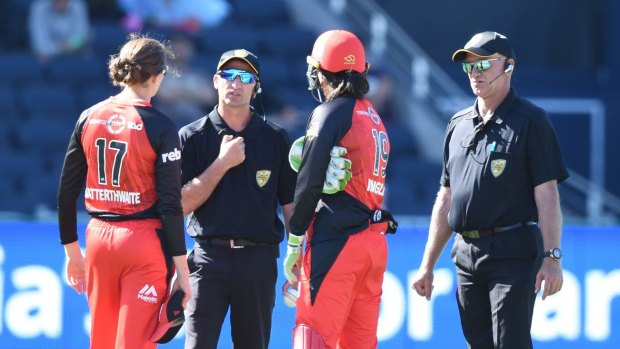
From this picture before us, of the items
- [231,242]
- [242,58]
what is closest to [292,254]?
[231,242]

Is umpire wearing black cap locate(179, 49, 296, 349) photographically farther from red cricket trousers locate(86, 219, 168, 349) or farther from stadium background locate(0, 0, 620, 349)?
stadium background locate(0, 0, 620, 349)

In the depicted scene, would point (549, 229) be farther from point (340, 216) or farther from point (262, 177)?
point (262, 177)

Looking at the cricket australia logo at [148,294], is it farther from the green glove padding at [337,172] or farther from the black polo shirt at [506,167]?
the black polo shirt at [506,167]

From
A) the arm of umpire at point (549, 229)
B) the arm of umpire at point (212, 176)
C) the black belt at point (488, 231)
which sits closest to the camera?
the arm of umpire at point (549, 229)

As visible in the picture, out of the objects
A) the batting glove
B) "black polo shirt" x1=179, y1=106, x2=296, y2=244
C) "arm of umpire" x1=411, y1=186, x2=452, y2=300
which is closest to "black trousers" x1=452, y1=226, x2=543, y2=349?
"arm of umpire" x1=411, y1=186, x2=452, y2=300

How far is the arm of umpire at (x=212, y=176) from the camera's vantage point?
21.5 feet

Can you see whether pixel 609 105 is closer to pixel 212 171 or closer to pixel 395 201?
pixel 395 201

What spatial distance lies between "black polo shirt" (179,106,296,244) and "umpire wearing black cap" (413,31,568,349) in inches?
40.5

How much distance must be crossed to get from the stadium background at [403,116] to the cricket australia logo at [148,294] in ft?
9.18

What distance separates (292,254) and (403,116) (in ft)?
28.0

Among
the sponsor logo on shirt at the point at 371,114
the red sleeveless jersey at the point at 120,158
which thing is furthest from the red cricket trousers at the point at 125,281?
the sponsor logo on shirt at the point at 371,114

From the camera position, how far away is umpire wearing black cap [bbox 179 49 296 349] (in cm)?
659

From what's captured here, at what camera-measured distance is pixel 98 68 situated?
1387 centimetres

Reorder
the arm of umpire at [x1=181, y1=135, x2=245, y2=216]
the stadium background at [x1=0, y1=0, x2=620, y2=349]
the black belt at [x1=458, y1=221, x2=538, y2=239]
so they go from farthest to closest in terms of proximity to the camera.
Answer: the stadium background at [x1=0, y1=0, x2=620, y2=349] → the arm of umpire at [x1=181, y1=135, x2=245, y2=216] → the black belt at [x1=458, y1=221, x2=538, y2=239]
